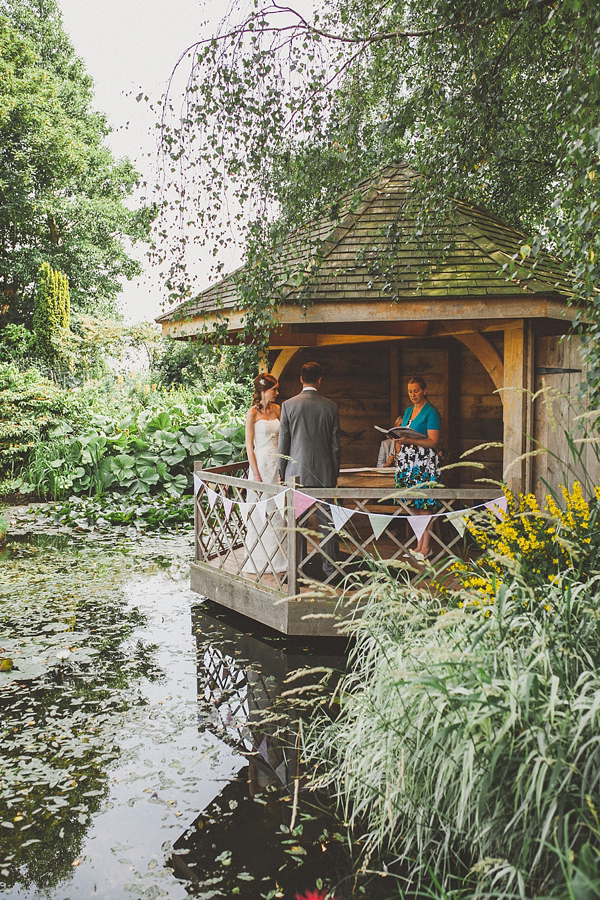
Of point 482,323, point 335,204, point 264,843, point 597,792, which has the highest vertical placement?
point 335,204

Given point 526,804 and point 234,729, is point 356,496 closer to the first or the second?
point 234,729

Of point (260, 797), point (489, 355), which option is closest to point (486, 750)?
point (260, 797)

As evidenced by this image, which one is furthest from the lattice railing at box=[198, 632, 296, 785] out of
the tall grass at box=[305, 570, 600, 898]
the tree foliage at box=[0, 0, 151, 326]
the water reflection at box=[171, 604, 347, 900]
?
the tree foliage at box=[0, 0, 151, 326]

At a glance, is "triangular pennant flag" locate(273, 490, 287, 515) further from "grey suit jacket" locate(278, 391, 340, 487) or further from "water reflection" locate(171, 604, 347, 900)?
"water reflection" locate(171, 604, 347, 900)

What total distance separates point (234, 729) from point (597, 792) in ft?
8.29

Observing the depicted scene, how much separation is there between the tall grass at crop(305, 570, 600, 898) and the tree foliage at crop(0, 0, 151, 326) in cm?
2410

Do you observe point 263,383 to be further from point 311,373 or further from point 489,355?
point 489,355

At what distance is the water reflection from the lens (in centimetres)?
307

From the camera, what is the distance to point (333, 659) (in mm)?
5617

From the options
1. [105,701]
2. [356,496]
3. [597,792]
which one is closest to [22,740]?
[105,701]

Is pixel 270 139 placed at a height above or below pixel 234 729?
above

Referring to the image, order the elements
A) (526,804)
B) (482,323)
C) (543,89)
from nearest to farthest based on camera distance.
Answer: (526,804) → (482,323) → (543,89)

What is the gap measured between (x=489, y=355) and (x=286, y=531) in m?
2.92

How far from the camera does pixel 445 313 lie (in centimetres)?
639
